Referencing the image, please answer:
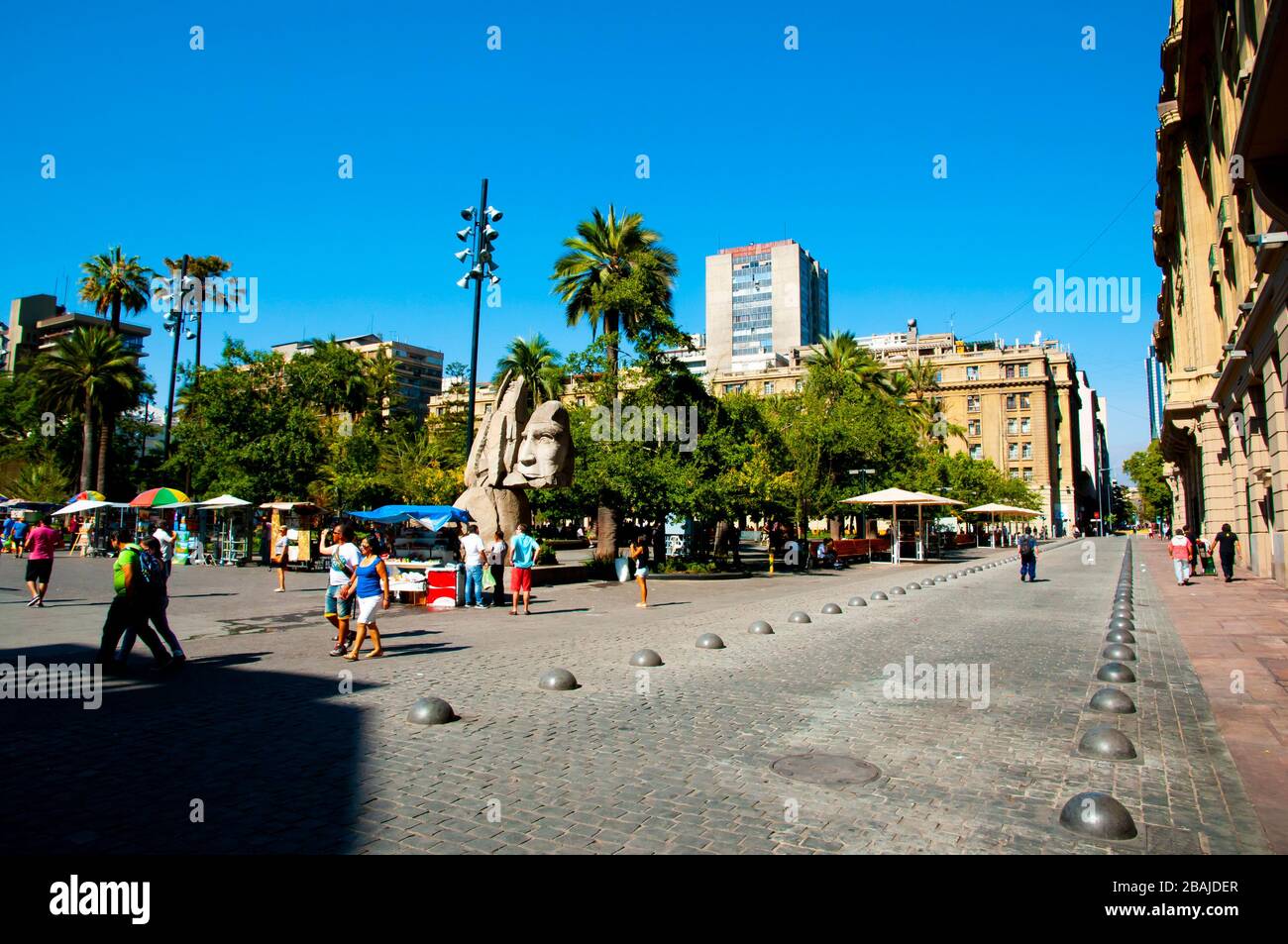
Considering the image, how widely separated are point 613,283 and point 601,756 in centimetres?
2417

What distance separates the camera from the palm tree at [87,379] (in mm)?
43969

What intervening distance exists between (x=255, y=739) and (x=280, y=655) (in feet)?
15.2

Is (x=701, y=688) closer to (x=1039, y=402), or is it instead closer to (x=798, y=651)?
(x=798, y=651)

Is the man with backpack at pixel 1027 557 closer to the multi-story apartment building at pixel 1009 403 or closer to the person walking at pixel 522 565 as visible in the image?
the person walking at pixel 522 565

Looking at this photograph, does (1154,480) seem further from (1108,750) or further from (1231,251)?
(1108,750)

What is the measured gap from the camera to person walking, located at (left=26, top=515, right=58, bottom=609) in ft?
51.0

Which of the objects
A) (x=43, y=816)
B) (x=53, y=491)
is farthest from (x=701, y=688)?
(x=53, y=491)

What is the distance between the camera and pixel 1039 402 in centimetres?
9869

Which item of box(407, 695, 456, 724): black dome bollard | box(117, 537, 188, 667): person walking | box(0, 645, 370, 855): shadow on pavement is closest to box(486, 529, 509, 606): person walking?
box(117, 537, 188, 667): person walking

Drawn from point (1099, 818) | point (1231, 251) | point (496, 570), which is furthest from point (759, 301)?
point (1099, 818)

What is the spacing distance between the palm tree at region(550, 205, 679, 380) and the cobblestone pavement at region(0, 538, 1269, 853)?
18008 millimetres

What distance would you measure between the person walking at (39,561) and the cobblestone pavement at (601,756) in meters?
5.90

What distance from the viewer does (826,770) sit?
18.6 feet

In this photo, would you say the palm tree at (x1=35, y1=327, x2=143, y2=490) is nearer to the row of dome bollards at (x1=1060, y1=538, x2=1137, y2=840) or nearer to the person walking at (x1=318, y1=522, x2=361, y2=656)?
the person walking at (x1=318, y1=522, x2=361, y2=656)
